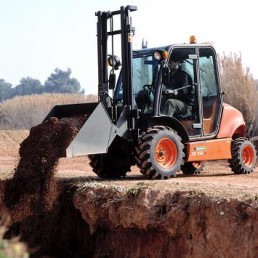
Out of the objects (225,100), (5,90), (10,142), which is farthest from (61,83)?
(225,100)

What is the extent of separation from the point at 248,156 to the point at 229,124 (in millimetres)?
922

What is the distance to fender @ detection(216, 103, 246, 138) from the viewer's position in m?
12.7

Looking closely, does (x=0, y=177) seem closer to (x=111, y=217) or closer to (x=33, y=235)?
(x=33, y=235)

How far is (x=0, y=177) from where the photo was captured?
11.2 m

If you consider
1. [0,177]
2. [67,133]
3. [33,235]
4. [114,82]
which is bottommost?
[33,235]

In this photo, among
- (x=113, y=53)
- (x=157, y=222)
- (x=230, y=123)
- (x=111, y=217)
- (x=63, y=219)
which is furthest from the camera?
(x=230, y=123)

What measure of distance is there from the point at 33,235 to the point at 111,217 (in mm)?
1409

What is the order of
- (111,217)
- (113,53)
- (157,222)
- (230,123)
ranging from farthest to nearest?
1. (230,123)
2. (113,53)
3. (111,217)
4. (157,222)

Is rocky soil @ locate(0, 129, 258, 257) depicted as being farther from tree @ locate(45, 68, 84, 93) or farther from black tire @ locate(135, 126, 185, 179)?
tree @ locate(45, 68, 84, 93)

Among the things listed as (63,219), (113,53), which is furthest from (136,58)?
(63,219)

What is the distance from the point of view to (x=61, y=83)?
9000 cm

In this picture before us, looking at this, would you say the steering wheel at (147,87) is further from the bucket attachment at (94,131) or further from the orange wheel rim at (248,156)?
the orange wheel rim at (248,156)

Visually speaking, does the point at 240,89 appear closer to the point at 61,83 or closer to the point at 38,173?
the point at 38,173

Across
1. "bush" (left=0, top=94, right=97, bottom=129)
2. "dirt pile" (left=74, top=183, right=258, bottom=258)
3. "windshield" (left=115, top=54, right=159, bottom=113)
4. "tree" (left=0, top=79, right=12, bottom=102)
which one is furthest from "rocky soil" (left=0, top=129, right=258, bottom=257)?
"tree" (left=0, top=79, right=12, bottom=102)
